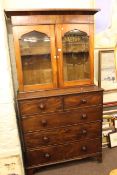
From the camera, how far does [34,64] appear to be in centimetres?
208

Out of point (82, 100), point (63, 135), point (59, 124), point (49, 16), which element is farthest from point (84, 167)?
point (49, 16)

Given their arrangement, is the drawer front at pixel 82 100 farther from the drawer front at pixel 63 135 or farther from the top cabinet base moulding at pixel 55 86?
the drawer front at pixel 63 135

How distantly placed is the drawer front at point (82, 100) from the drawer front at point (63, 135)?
262 mm

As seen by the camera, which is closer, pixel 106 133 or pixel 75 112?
pixel 75 112

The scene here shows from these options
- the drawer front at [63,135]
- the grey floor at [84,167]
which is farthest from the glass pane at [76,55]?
the grey floor at [84,167]

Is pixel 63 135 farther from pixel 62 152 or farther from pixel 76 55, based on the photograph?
pixel 76 55

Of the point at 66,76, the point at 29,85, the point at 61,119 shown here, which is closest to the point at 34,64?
the point at 29,85

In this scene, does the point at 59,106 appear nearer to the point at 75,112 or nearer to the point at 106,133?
the point at 75,112

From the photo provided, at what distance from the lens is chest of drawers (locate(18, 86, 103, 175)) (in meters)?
1.95

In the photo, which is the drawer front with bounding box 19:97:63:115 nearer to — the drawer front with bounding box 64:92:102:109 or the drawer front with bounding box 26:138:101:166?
the drawer front with bounding box 64:92:102:109

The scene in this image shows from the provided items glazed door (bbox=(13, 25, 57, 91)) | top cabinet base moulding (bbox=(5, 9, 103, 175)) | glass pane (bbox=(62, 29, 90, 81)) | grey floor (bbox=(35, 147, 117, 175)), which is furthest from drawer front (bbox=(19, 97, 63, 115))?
grey floor (bbox=(35, 147, 117, 175))

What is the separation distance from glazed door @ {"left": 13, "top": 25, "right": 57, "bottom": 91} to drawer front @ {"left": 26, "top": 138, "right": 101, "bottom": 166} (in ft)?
2.40

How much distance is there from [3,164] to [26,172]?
0.34 meters

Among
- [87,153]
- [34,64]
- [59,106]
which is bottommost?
[87,153]
